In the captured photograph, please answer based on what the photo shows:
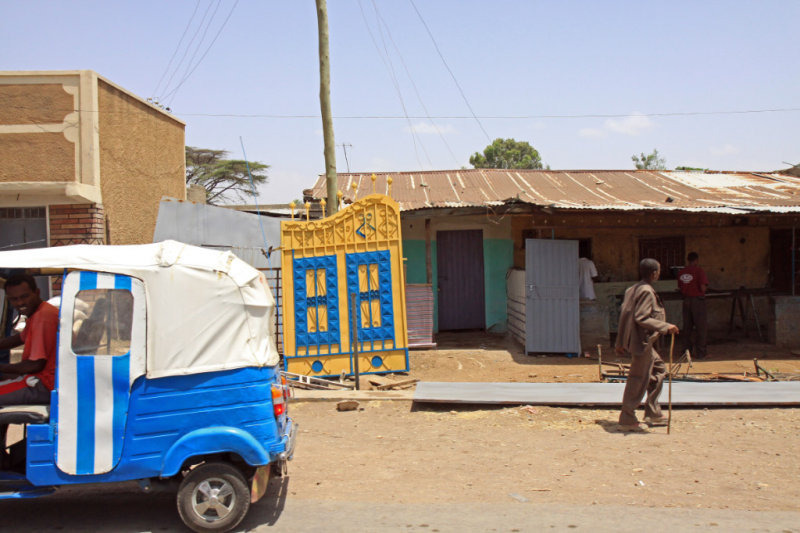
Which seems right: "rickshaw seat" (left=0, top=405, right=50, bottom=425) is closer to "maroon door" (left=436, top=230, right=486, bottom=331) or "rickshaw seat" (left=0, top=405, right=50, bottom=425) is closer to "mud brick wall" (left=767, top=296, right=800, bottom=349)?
"maroon door" (left=436, top=230, right=486, bottom=331)

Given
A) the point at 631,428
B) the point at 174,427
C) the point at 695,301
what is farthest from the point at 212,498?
the point at 695,301

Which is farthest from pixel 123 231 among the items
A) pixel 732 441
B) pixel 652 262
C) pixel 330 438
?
pixel 732 441

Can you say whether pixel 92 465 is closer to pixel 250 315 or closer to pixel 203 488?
pixel 203 488

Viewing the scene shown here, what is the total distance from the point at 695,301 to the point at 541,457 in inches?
271

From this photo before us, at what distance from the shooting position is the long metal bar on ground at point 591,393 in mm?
7289

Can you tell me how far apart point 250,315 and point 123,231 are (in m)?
7.97

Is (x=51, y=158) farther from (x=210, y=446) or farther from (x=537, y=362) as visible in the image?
(x=537, y=362)

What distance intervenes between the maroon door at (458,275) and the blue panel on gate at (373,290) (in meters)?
4.15

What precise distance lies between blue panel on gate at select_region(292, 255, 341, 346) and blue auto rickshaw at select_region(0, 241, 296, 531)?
521 cm

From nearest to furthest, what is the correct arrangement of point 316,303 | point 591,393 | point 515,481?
point 515,481 → point 591,393 → point 316,303

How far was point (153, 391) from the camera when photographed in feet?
13.4

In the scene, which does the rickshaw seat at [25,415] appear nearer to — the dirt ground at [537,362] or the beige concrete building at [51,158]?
the dirt ground at [537,362]

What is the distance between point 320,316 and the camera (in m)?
9.55

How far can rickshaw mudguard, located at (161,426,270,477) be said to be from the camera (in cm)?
404
